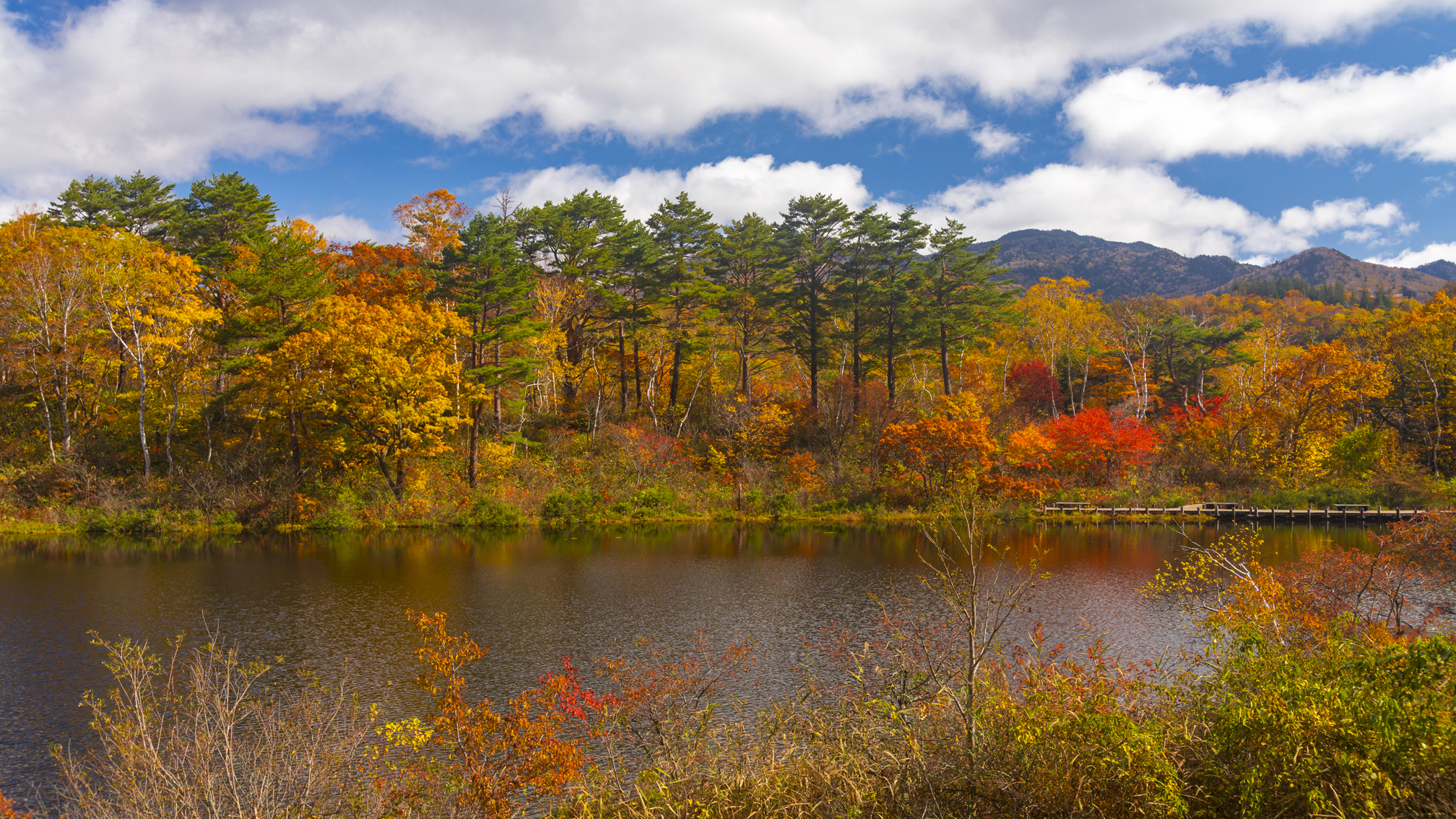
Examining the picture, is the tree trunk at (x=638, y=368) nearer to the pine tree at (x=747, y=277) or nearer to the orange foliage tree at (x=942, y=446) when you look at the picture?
the pine tree at (x=747, y=277)

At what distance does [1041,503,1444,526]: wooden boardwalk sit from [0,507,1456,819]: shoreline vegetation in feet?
95.3

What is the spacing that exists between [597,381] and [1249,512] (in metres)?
37.2

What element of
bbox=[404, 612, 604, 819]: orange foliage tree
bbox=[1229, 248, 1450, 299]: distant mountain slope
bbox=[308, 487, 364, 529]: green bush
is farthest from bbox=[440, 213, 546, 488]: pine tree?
bbox=[1229, 248, 1450, 299]: distant mountain slope

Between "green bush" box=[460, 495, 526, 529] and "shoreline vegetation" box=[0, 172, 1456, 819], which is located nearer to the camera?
"shoreline vegetation" box=[0, 172, 1456, 819]

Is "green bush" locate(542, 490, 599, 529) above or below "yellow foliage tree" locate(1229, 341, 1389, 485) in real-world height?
below

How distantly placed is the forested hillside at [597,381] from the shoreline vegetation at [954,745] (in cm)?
2577

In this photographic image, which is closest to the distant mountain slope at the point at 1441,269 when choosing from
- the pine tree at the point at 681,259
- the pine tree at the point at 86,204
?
the pine tree at the point at 681,259

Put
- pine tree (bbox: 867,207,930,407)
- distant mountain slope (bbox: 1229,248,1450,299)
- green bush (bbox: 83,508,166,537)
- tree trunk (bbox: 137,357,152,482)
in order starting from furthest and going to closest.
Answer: distant mountain slope (bbox: 1229,248,1450,299) → pine tree (bbox: 867,207,930,407) → tree trunk (bbox: 137,357,152,482) → green bush (bbox: 83,508,166,537)

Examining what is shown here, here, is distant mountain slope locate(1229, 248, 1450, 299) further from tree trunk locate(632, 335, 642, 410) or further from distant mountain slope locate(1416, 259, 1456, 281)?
tree trunk locate(632, 335, 642, 410)

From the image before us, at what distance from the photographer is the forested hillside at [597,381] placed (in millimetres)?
33781

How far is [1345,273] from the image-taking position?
159000 mm

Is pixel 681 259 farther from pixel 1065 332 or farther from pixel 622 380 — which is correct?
pixel 1065 332

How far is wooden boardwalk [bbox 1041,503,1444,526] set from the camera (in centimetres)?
3694

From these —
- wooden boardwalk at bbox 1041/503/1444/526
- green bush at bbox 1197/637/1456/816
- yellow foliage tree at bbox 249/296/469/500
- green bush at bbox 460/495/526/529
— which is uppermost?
yellow foliage tree at bbox 249/296/469/500
